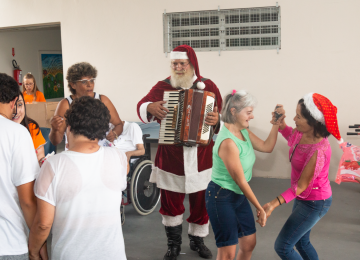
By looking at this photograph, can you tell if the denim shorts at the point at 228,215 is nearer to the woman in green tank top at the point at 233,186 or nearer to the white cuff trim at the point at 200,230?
the woman in green tank top at the point at 233,186

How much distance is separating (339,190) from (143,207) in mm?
2447

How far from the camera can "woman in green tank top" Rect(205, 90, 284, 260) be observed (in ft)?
5.96

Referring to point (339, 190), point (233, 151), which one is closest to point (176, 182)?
point (233, 151)

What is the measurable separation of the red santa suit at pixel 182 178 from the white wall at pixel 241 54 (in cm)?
241

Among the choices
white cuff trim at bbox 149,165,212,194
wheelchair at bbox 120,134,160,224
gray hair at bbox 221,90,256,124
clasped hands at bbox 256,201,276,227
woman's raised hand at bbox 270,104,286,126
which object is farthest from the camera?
wheelchair at bbox 120,134,160,224

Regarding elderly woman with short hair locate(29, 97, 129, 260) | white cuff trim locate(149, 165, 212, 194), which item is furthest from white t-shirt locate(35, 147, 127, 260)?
white cuff trim locate(149, 165, 212, 194)

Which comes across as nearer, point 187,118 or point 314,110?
point 314,110

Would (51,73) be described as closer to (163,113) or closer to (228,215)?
(163,113)

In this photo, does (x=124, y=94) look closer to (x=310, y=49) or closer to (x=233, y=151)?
(x=310, y=49)

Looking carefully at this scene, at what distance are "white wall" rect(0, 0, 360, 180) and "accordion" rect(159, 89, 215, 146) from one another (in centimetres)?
263

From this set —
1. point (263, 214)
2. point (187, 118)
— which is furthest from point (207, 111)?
point (263, 214)

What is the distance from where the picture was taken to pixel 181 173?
2.53 meters

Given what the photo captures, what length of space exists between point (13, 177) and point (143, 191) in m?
2.13

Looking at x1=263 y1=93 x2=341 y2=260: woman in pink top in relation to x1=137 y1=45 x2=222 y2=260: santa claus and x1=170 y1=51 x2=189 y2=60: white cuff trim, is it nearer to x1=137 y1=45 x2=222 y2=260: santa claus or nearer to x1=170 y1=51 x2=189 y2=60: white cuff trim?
x1=137 y1=45 x2=222 y2=260: santa claus
